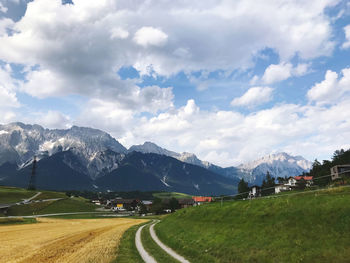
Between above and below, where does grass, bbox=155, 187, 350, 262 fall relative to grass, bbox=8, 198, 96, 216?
above

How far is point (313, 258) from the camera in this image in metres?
20.6

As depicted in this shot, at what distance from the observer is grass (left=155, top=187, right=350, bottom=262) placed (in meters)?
21.8

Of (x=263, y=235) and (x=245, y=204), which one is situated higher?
(x=245, y=204)

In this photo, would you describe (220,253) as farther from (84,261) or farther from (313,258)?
(84,261)

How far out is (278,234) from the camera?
26.6 m

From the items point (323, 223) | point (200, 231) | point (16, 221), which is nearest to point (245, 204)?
point (200, 231)

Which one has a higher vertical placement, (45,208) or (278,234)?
(278,234)

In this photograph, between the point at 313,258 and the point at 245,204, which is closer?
the point at 313,258

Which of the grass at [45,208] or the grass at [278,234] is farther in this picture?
the grass at [45,208]

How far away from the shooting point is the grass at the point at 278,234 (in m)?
21.8

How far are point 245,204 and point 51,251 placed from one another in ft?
93.2

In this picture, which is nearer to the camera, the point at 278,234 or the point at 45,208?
the point at 278,234

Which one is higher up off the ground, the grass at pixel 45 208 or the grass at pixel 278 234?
the grass at pixel 278 234

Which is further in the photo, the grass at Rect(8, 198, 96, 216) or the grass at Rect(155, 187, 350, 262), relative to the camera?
the grass at Rect(8, 198, 96, 216)
